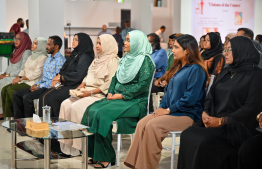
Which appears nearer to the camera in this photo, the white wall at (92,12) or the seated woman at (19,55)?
the seated woman at (19,55)

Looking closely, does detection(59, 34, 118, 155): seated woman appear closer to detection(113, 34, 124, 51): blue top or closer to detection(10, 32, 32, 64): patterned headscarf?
detection(10, 32, 32, 64): patterned headscarf

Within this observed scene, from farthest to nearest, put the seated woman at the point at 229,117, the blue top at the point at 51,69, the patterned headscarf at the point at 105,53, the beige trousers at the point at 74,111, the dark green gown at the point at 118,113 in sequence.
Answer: the blue top at the point at 51,69 → the patterned headscarf at the point at 105,53 → the beige trousers at the point at 74,111 → the dark green gown at the point at 118,113 → the seated woman at the point at 229,117

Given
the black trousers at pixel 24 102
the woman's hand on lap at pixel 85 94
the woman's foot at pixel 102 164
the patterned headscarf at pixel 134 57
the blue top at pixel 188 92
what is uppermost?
the patterned headscarf at pixel 134 57

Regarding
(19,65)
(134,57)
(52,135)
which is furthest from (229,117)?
(19,65)

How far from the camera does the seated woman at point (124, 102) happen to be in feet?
12.8

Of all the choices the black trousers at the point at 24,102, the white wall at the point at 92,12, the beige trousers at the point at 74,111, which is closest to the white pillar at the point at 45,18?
the black trousers at the point at 24,102

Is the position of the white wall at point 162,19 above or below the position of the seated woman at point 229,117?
above

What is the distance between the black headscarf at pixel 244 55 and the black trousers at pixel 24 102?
2.98m

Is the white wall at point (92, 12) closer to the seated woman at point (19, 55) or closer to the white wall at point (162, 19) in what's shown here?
the white wall at point (162, 19)

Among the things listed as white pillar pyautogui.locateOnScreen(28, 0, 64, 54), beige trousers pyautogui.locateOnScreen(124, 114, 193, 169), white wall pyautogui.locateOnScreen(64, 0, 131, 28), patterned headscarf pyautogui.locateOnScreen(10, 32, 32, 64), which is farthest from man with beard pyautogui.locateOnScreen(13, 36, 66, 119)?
white wall pyautogui.locateOnScreen(64, 0, 131, 28)

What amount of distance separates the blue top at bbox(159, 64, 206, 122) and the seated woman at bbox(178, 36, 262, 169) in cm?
25

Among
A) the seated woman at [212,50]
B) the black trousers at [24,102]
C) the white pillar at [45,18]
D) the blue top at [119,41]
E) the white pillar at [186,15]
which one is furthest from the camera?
the blue top at [119,41]

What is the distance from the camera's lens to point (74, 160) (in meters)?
4.29

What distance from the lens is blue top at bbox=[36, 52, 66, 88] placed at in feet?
17.8
